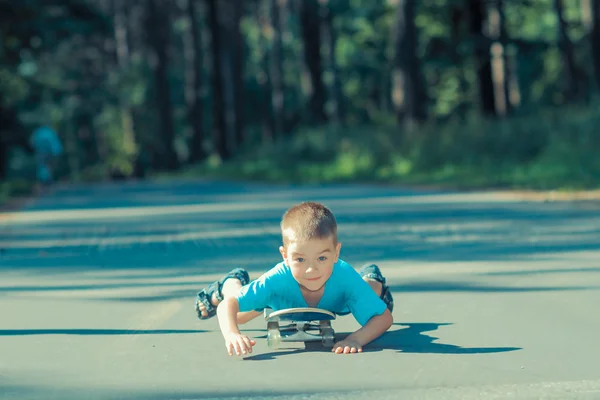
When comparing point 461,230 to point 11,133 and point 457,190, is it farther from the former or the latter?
point 11,133

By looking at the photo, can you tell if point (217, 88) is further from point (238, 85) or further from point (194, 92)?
point (238, 85)

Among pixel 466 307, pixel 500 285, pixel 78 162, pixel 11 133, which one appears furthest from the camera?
pixel 78 162

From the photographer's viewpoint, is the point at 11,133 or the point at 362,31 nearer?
the point at 11,133

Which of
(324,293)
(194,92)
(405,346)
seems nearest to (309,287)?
(324,293)

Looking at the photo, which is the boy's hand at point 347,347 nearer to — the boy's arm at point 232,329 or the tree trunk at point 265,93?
the boy's arm at point 232,329

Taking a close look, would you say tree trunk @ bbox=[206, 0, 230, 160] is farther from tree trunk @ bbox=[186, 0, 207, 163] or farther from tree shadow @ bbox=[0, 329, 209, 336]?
tree shadow @ bbox=[0, 329, 209, 336]

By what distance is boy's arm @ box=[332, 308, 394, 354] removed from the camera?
803cm

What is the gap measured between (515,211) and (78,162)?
5918cm

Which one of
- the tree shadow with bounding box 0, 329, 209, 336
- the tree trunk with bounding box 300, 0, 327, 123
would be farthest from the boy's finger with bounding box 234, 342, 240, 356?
the tree trunk with bounding box 300, 0, 327, 123

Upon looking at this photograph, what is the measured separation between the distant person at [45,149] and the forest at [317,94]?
0.34m

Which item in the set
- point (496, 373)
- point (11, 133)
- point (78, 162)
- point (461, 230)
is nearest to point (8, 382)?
point (496, 373)

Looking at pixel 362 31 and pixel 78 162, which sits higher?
pixel 362 31

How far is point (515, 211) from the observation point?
779 inches

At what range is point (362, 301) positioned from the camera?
8.46 meters
